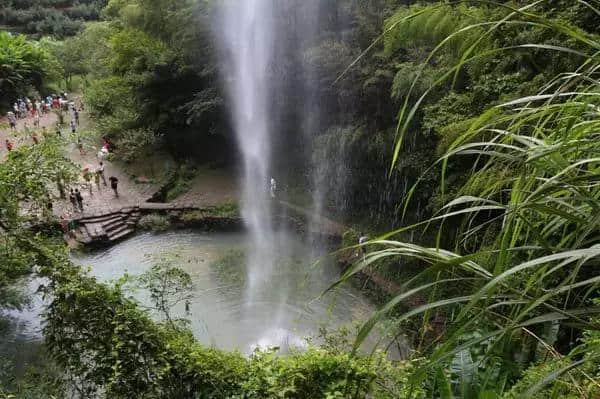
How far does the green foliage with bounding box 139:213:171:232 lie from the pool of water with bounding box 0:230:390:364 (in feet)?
0.64

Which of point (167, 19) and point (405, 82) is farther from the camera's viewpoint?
point (167, 19)

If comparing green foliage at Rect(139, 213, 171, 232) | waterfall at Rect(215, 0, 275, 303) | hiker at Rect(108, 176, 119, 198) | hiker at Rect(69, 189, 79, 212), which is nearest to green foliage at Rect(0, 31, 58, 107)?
hiker at Rect(108, 176, 119, 198)

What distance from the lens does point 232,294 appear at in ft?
25.2

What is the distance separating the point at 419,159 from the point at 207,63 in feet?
21.5

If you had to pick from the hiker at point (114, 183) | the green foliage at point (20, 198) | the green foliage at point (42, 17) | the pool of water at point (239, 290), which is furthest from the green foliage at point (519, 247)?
the green foliage at point (42, 17)

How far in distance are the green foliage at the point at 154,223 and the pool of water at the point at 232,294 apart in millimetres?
197

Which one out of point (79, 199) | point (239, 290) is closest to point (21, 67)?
point (79, 199)

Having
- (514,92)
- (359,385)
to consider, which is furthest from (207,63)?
(359,385)

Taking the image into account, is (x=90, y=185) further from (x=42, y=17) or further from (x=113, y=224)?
(x=42, y=17)

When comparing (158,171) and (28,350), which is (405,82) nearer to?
(28,350)

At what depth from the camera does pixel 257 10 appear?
465 inches

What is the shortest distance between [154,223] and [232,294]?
3289 mm

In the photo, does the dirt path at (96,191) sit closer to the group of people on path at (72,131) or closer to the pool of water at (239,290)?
the group of people on path at (72,131)

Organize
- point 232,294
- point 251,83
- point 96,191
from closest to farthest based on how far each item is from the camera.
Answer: point 232,294
point 96,191
point 251,83
